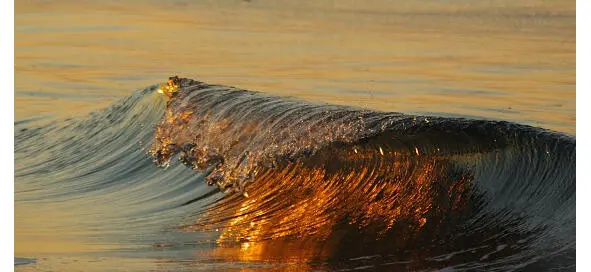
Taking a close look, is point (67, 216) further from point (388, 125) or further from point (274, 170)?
point (388, 125)

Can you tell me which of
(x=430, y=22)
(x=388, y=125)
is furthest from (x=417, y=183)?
(x=430, y=22)

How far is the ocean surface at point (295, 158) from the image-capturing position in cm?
586

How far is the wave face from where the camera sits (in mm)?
5852

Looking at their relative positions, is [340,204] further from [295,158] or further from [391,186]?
[295,158]

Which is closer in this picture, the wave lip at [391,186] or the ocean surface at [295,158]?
the ocean surface at [295,158]

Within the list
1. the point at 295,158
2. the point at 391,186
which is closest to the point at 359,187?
the point at 391,186

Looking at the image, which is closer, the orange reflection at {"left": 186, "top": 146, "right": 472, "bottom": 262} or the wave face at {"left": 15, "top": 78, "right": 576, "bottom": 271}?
the wave face at {"left": 15, "top": 78, "right": 576, "bottom": 271}

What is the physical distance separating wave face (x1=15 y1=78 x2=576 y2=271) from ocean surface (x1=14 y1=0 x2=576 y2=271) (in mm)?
14

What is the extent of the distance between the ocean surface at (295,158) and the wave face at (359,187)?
14 mm

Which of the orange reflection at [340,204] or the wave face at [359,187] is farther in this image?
the orange reflection at [340,204]

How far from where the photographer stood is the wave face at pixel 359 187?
585 cm

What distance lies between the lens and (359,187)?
684 cm

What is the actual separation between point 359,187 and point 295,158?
53 centimetres

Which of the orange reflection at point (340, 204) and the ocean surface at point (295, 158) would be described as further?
the orange reflection at point (340, 204)
